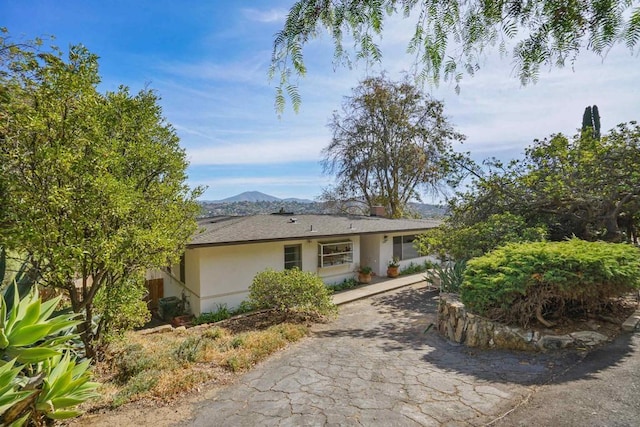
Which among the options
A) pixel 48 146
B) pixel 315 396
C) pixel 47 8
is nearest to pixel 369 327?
pixel 315 396

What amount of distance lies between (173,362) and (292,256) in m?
7.54

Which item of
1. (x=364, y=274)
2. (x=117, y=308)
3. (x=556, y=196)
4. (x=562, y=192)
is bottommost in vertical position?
(x=364, y=274)

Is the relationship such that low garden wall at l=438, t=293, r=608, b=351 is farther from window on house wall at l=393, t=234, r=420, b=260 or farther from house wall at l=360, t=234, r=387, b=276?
window on house wall at l=393, t=234, r=420, b=260

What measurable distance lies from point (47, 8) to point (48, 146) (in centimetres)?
199

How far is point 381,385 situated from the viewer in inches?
190

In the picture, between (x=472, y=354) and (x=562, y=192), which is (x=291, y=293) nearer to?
(x=472, y=354)

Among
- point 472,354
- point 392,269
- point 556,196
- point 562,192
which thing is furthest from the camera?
point 392,269

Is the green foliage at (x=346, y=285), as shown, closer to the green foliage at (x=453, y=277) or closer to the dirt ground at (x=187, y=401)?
the green foliage at (x=453, y=277)

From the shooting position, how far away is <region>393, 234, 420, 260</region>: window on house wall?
669 inches

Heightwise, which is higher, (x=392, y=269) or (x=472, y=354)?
(x=472, y=354)

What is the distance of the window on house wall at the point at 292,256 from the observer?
12852 millimetres

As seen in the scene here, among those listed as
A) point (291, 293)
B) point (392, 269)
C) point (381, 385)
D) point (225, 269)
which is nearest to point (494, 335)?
point (381, 385)

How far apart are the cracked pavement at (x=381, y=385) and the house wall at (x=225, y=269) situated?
4.52 meters

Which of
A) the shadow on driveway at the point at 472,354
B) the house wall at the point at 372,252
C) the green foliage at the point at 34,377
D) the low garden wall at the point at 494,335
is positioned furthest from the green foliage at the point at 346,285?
the green foliage at the point at 34,377
